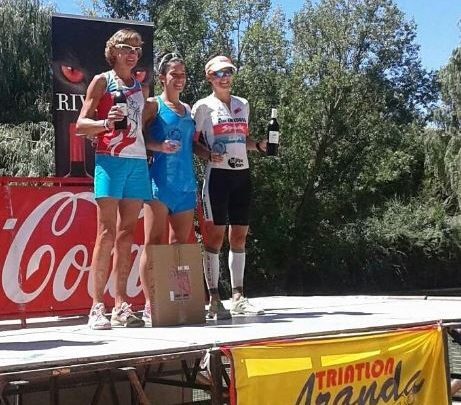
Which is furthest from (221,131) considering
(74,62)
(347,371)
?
(74,62)

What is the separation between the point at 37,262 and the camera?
6434 mm

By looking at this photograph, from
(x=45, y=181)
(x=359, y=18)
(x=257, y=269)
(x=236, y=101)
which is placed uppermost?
(x=359, y=18)

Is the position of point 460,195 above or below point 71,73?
below

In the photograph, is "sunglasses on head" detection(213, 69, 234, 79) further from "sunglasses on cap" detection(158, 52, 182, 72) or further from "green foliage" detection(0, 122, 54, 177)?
"green foliage" detection(0, 122, 54, 177)

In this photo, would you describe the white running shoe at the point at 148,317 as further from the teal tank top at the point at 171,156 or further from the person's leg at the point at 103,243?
the teal tank top at the point at 171,156

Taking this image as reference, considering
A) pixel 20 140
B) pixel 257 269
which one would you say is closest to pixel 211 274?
pixel 20 140

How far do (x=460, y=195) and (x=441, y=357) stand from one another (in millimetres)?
24831

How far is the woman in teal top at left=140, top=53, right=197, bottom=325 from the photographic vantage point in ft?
18.6

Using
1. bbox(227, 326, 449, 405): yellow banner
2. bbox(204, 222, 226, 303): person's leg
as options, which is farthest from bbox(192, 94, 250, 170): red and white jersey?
bbox(227, 326, 449, 405): yellow banner

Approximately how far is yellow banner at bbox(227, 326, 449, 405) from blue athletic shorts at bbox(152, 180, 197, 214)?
1.55 metres

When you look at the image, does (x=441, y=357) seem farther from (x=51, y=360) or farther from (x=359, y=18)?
(x=359, y=18)

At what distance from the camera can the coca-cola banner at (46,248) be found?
6.29m

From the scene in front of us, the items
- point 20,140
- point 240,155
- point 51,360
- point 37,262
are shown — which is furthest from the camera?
point 20,140

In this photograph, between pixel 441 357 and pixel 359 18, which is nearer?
pixel 441 357
